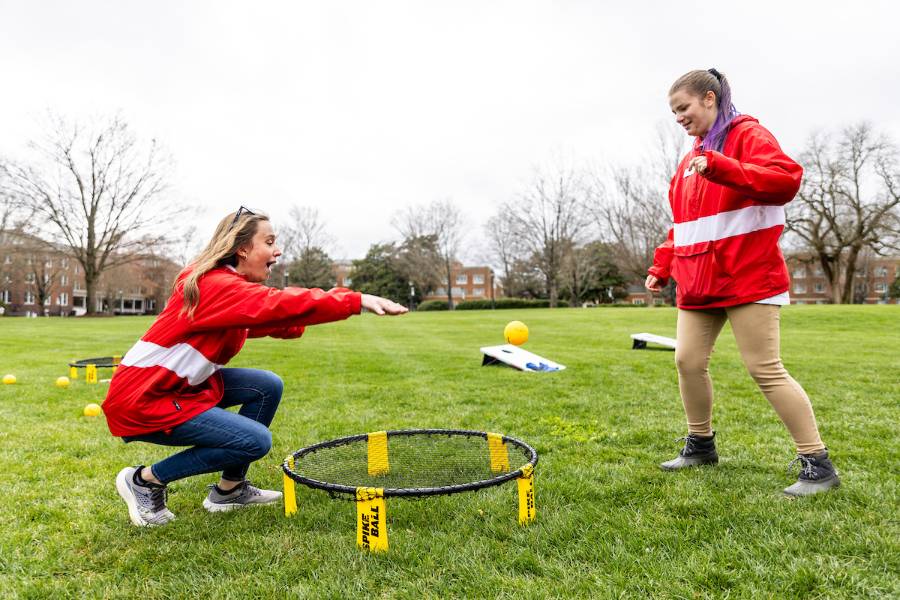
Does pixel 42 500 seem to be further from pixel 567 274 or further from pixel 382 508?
pixel 567 274

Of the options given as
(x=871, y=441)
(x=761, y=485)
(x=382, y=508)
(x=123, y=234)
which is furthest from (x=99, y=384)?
(x=123, y=234)

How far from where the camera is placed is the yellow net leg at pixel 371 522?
2379 millimetres

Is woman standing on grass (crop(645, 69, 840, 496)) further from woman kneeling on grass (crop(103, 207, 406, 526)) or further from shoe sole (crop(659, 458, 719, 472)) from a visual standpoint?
woman kneeling on grass (crop(103, 207, 406, 526))

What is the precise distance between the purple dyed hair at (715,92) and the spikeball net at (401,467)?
2.00 metres

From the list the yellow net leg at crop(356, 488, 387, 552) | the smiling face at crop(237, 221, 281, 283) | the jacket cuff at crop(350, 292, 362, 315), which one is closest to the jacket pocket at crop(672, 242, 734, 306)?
the jacket cuff at crop(350, 292, 362, 315)

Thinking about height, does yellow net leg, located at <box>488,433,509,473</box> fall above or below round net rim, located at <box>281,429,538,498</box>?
below

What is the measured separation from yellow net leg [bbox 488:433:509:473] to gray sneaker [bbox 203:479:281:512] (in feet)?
4.08

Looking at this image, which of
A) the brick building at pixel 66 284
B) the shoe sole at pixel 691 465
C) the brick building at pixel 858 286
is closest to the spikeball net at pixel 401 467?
the shoe sole at pixel 691 465

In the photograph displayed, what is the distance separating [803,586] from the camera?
6.70 feet

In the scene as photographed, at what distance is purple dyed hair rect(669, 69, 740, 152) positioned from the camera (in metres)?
3.08

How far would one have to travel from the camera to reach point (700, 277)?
313cm

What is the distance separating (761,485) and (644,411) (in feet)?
7.10

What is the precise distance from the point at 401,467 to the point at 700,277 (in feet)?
7.08

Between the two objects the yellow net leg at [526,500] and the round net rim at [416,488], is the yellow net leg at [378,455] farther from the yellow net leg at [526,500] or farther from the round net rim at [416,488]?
the yellow net leg at [526,500]
